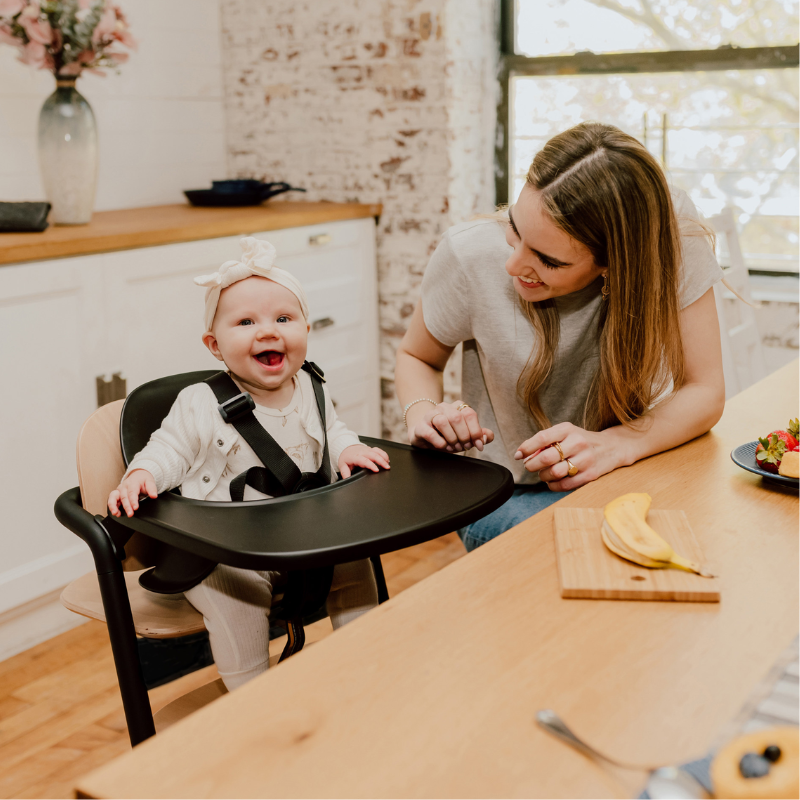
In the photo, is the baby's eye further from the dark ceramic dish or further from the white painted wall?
the white painted wall

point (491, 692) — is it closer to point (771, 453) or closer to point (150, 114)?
point (771, 453)

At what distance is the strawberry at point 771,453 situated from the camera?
46.1 inches

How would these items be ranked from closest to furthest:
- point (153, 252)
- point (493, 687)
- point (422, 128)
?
1. point (493, 687)
2. point (153, 252)
3. point (422, 128)

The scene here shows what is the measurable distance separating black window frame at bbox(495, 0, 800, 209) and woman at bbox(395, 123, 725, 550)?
1486mm

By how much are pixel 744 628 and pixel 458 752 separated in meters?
0.34

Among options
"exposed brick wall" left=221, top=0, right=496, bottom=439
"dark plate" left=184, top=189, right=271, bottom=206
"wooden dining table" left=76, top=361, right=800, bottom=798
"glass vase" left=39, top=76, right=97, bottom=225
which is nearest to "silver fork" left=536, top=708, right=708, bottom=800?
"wooden dining table" left=76, top=361, right=800, bottom=798

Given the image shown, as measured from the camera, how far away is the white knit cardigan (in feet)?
4.34

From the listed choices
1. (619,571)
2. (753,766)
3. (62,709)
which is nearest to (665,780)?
(753,766)

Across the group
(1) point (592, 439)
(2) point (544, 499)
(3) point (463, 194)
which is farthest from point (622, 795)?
(3) point (463, 194)

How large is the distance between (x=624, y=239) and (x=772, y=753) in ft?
2.77

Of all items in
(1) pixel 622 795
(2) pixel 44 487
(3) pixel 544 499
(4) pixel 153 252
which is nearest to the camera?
(1) pixel 622 795

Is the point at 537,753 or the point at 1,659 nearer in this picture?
the point at 537,753

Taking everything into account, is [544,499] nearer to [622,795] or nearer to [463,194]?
[622,795]

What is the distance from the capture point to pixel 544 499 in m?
1.51
